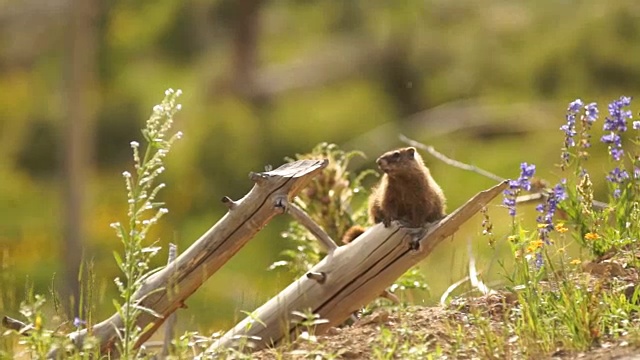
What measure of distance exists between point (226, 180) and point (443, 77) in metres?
5.37

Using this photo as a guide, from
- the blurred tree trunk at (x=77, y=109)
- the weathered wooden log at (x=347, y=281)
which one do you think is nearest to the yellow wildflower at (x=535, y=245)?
the weathered wooden log at (x=347, y=281)

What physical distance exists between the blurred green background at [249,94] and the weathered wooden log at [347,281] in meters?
8.06

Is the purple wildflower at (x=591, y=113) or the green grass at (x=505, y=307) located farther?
the purple wildflower at (x=591, y=113)

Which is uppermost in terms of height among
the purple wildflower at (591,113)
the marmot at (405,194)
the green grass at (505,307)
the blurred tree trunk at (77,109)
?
the blurred tree trunk at (77,109)

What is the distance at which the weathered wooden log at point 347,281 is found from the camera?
5.37 meters

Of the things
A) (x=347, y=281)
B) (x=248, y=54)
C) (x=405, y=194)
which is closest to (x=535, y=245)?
(x=347, y=281)

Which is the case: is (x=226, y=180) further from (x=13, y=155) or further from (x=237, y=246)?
(x=237, y=246)

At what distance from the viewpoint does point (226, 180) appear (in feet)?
61.7

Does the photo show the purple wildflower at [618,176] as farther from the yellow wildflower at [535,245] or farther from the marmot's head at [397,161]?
the marmot's head at [397,161]

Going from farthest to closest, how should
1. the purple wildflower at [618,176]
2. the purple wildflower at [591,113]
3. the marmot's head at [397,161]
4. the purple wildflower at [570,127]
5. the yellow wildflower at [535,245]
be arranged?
the marmot's head at [397,161] < the purple wildflower at [618,176] < the purple wildflower at [591,113] < the purple wildflower at [570,127] < the yellow wildflower at [535,245]

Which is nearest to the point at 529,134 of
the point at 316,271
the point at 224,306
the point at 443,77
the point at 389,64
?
the point at 443,77

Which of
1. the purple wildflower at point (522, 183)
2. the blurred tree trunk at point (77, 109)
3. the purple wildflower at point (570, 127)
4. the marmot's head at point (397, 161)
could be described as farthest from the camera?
the blurred tree trunk at point (77, 109)

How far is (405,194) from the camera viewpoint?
593 centimetres

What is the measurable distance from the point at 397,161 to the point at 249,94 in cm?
1833
